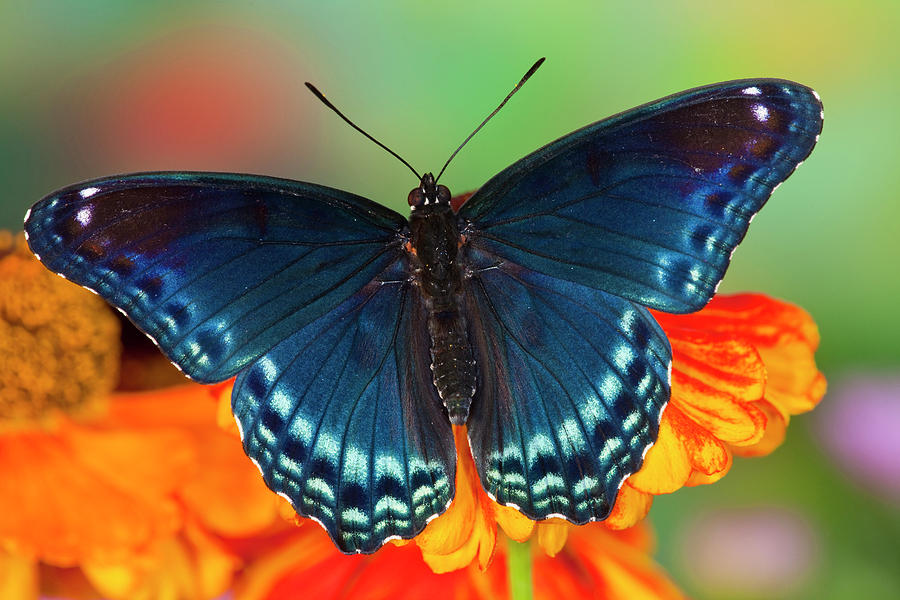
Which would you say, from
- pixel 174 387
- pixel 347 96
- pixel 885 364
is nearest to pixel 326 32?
pixel 347 96

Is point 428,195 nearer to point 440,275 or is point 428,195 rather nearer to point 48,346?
point 440,275

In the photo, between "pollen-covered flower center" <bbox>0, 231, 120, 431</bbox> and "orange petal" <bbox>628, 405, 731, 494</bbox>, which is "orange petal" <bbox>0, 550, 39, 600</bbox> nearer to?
"pollen-covered flower center" <bbox>0, 231, 120, 431</bbox>

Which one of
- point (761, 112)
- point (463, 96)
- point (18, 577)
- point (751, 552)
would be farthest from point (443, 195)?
point (463, 96)

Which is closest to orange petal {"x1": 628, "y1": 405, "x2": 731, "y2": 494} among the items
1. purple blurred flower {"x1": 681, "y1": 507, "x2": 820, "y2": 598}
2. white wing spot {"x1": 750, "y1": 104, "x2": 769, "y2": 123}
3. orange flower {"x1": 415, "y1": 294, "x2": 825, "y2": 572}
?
orange flower {"x1": 415, "y1": 294, "x2": 825, "y2": 572}

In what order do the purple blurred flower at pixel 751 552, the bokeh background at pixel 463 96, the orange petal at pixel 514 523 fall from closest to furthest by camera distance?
the orange petal at pixel 514 523 → the purple blurred flower at pixel 751 552 → the bokeh background at pixel 463 96

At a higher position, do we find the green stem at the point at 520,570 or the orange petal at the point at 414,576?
the green stem at the point at 520,570

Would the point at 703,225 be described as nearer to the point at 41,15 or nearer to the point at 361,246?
the point at 361,246

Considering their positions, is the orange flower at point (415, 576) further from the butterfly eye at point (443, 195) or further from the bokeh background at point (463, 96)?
the bokeh background at point (463, 96)

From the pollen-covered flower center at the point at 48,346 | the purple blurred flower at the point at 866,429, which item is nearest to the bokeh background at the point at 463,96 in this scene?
the purple blurred flower at the point at 866,429
